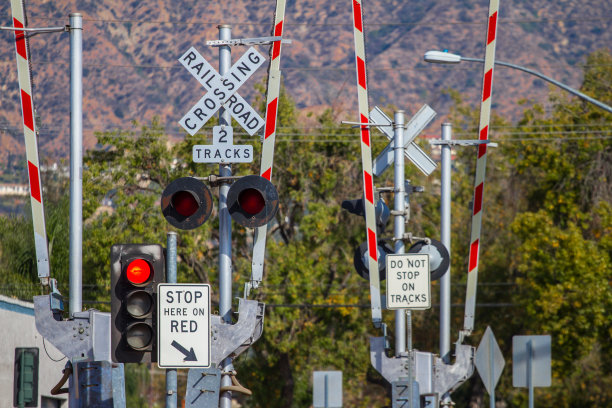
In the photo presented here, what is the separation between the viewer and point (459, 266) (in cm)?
3922

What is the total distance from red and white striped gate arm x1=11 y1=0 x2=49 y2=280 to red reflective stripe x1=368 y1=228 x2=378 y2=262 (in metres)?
4.20

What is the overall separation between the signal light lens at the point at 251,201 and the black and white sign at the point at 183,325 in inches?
57.4

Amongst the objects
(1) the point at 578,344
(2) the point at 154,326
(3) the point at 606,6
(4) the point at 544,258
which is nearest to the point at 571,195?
(4) the point at 544,258

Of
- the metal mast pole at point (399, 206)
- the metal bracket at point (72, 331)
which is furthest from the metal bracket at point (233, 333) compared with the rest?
the metal mast pole at point (399, 206)

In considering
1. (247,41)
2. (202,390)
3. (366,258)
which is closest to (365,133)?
(366,258)

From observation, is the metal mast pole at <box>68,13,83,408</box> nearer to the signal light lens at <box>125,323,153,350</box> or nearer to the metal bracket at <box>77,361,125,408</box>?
the metal bracket at <box>77,361,125,408</box>

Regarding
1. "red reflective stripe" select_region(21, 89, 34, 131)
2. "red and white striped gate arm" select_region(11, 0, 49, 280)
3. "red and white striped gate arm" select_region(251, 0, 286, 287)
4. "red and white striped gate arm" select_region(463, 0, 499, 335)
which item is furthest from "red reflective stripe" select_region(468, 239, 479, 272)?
"red reflective stripe" select_region(21, 89, 34, 131)

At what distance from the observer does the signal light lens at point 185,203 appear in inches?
378

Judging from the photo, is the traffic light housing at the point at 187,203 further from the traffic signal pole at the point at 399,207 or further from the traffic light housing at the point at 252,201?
the traffic signal pole at the point at 399,207

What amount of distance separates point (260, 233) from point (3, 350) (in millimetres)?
8515

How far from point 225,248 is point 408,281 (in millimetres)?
2464

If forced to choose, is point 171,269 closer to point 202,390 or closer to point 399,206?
point 202,390

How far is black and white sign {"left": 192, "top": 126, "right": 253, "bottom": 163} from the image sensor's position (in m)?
10.3

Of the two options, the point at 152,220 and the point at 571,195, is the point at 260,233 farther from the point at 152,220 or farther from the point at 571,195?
the point at 571,195
